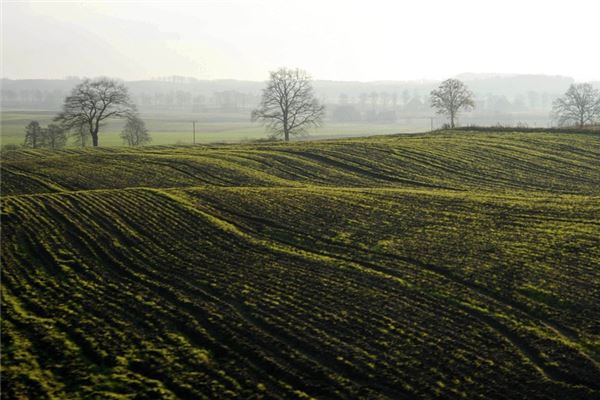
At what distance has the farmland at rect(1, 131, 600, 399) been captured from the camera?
1408 cm

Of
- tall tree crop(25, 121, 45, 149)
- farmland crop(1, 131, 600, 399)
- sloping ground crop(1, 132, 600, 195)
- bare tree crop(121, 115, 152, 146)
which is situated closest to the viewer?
farmland crop(1, 131, 600, 399)

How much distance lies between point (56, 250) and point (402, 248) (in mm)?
14067

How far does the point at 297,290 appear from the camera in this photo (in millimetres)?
19094

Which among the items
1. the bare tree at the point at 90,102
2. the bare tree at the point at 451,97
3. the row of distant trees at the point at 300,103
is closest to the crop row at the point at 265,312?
the bare tree at the point at 90,102

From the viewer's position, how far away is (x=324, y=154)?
4738cm

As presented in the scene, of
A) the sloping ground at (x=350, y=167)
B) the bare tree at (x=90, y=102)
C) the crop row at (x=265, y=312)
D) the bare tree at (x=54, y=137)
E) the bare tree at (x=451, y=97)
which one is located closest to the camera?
the crop row at (x=265, y=312)

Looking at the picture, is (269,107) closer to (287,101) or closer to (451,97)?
(287,101)

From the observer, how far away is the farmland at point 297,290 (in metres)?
14.1

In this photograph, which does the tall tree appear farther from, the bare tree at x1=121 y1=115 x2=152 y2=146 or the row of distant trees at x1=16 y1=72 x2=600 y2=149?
the bare tree at x1=121 y1=115 x2=152 y2=146

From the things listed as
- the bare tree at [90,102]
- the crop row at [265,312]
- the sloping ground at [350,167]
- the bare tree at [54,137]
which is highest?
the bare tree at [90,102]

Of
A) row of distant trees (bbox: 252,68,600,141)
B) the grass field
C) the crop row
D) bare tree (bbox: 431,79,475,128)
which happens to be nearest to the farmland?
the crop row

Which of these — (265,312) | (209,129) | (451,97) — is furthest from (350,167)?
(209,129)

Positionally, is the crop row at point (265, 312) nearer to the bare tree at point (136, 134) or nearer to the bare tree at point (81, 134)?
the bare tree at point (81, 134)

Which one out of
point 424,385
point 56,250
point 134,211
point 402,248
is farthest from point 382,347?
point 134,211
